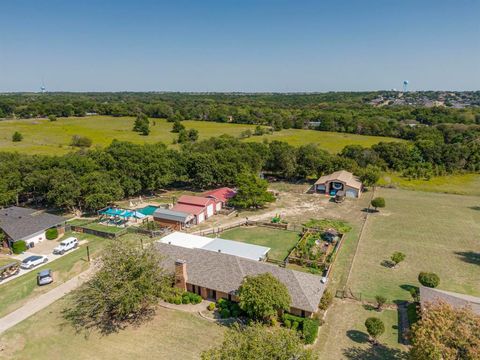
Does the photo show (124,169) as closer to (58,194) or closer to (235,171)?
(58,194)

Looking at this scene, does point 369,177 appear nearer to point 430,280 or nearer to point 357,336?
point 430,280

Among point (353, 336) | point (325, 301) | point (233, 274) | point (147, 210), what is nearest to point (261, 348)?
point (353, 336)

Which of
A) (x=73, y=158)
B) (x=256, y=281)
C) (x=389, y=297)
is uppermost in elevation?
(x=73, y=158)

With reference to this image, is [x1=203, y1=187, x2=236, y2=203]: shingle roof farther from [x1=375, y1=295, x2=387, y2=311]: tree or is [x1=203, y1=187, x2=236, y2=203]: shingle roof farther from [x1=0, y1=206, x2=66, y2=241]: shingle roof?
[x1=375, y1=295, x2=387, y2=311]: tree

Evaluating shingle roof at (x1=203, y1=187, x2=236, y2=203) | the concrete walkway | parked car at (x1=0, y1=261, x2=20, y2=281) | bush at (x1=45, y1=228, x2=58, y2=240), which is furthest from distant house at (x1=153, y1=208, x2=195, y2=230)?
parked car at (x1=0, y1=261, x2=20, y2=281)

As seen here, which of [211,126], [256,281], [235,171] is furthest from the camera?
[211,126]

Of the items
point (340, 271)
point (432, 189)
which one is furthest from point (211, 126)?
point (340, 271)

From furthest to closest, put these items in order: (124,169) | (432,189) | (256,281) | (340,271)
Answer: (432,189) → (124,169) → (340,271) → (256,281)
